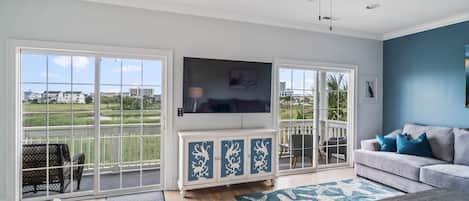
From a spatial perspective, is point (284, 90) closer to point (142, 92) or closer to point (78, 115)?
point (142, 92)

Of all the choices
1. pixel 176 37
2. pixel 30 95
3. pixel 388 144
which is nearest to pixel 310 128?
pixel 388 144

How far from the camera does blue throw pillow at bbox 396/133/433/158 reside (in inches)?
147

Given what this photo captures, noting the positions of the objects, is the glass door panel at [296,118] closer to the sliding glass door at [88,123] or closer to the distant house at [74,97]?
the sliding glass door at [88,123]

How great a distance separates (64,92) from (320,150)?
12.8 feet

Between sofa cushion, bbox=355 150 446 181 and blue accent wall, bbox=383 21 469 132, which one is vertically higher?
blue accent wall, bbox=383 21 469 132

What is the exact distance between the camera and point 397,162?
3500 mm

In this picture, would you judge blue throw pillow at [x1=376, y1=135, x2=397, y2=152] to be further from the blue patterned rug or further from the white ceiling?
the white ceiling

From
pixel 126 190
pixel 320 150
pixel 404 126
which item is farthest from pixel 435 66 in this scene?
pixel 126 190

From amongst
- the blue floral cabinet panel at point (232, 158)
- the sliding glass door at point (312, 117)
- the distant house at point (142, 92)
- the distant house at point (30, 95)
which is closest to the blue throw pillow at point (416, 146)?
the sliding glass door at point (312, 117)

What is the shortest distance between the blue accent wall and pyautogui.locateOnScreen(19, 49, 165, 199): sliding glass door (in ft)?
13.1

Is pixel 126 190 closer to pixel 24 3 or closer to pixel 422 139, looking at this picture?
pixel 24 3

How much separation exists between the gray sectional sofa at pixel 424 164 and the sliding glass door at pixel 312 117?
22.3 inches

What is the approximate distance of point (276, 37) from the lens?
4.08m

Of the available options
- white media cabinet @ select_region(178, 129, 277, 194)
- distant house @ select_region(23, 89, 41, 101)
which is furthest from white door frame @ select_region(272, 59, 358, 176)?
distant house @ select_region(23, 89, 41, 101)
